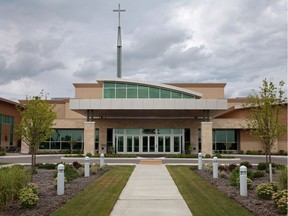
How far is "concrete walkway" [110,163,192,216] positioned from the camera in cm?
936

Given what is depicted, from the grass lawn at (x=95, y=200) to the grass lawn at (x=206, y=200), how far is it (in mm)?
2410

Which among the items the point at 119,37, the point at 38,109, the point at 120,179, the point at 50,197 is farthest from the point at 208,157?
the point at 119,37

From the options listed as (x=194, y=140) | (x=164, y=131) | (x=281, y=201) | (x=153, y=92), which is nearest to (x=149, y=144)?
(x=164, y=131)

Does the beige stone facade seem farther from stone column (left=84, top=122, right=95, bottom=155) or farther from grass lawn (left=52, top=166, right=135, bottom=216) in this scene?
grass lawn (left=52, top=166, right=135, bottom=216)

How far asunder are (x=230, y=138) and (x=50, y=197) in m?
38.6

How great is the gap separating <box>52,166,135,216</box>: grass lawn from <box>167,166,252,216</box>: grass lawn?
94.9 inches

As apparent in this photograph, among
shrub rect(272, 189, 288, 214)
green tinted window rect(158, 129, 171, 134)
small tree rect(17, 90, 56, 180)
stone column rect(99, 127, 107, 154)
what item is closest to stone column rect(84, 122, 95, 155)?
stone column rect(99, 127, 107, 154)

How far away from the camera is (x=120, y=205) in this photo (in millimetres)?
10273

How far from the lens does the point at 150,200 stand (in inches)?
438

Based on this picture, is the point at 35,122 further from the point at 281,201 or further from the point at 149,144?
the point at 149,144

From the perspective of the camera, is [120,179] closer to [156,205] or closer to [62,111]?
[156,205]

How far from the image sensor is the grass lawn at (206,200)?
9430 millimetres

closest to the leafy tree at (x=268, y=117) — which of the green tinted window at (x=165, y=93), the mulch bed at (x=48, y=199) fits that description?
the mulch bed at (x=48, y=199)

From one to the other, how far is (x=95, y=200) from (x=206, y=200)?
141 inches
